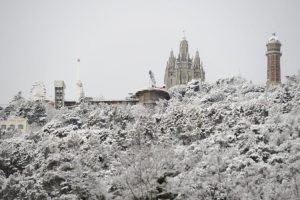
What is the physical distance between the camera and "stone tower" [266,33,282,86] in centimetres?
10306

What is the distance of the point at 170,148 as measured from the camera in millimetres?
64875

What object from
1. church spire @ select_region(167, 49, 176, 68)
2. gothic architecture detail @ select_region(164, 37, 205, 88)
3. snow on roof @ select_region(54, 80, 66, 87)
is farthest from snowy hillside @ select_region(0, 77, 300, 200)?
church spire @ select_region(167, 49, 176, 68)

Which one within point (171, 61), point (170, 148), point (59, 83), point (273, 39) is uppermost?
point (273, 39)

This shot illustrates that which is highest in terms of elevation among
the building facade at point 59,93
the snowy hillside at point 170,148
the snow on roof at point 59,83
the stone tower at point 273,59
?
the stone tower at point 273,59

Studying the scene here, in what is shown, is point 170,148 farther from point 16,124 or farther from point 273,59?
point 273,59

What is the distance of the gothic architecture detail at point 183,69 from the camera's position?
12150cm

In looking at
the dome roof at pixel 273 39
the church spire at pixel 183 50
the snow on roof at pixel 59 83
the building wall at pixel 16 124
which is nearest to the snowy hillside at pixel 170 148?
the building wall at pixel 16 124

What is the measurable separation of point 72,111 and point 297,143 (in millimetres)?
36629

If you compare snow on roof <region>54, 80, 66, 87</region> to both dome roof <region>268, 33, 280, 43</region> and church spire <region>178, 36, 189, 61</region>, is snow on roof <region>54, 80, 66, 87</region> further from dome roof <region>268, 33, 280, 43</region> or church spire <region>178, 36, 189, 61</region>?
dome roof <region>268, 33, 280, 43</region>

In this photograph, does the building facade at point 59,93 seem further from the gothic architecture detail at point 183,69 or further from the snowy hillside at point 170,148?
the gothic architecture detail at point 183,69

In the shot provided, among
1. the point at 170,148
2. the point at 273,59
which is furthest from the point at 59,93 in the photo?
the point at 170,148

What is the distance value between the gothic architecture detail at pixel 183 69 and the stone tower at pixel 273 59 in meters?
17.6

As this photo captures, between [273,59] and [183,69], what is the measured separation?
22.4 metres

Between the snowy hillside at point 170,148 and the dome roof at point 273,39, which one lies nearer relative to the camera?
the snowy hillside at point 170,148
